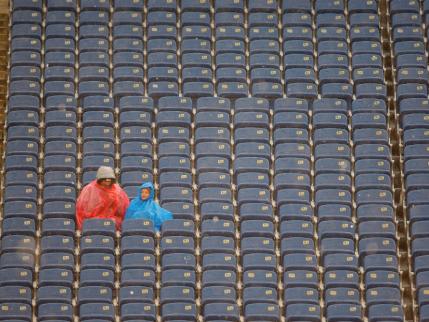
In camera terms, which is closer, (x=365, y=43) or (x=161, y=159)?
(x=161, y=159)

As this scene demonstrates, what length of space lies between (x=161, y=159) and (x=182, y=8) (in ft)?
8.20

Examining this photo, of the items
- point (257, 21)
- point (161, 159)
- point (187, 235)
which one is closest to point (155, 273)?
point (187, 235)

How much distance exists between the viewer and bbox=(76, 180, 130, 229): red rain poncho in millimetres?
13531

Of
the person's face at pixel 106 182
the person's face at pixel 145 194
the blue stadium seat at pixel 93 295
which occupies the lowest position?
the blue stadium seat at pixel 93 295

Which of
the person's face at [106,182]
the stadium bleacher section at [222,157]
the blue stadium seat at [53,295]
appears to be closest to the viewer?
the blue stadium seat at [53,295]

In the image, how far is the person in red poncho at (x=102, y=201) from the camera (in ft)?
44.3

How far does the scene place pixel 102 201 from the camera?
13.6 metres

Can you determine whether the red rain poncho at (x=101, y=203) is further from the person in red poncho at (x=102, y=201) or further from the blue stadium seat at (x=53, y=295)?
the blue stadium seat at (x=53, y=295)

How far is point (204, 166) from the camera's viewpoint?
14.2m

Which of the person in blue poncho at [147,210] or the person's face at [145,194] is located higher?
the person's face at [145,194]

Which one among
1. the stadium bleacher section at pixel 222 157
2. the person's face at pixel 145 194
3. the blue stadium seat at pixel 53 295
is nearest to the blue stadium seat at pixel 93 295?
the stadium bleacher section at pixel 222 157

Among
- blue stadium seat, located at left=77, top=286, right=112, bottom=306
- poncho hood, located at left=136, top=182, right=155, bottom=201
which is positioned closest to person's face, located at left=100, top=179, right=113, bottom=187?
poncho hood, located at left=136, top=182, right=155, bottom=201

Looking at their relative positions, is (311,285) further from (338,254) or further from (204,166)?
(204,166)

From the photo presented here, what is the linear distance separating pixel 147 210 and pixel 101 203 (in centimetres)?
53
